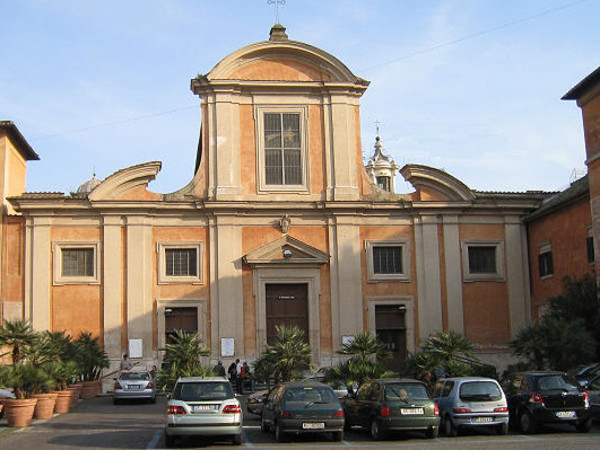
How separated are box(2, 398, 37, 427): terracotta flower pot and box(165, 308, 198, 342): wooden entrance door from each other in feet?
41.2

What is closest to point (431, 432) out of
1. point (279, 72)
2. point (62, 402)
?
point (62, 402)

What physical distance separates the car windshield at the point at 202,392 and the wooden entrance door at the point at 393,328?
17.6m

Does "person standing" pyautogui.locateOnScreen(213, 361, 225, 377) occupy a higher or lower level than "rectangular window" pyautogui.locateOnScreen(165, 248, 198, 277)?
lower

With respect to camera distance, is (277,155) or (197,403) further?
(277,155)

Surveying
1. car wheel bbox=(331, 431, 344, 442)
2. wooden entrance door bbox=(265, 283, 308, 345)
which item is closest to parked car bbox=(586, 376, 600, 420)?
car wheel bbox=(331, 431, 344, 442)

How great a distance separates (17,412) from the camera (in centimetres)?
2022

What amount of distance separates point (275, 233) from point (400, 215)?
5.32m

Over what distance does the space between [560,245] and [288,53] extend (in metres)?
13.5

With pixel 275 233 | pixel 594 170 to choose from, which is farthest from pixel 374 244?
pixel 594 170

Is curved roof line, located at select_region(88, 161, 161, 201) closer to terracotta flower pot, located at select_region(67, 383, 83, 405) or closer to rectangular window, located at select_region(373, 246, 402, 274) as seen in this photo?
terracotta flower pot, located at select_region(67, 383, 83, 405)

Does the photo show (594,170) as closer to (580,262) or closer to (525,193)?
(580,262)

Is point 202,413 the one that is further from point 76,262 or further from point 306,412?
point 76,262

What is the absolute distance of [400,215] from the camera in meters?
34.6

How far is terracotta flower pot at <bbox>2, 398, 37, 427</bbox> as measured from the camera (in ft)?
66.3
